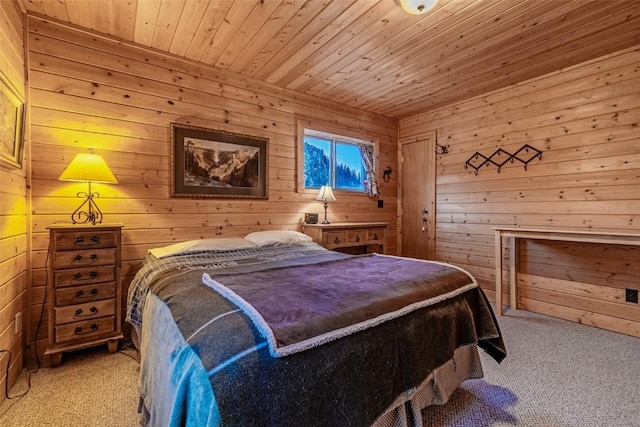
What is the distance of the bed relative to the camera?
86 centimetres

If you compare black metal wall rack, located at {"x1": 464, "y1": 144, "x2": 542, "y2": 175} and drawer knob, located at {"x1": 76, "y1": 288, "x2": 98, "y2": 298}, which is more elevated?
black metal wall rack, located at {"x1": 464, "y1": 144, "x2": 542, "y2": 175}

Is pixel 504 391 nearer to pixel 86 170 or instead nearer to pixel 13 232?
pixel 86 170

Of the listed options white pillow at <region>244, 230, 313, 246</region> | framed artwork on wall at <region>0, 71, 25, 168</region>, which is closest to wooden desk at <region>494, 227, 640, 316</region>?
white pillow at <region>244, 230, 313, 246</region>

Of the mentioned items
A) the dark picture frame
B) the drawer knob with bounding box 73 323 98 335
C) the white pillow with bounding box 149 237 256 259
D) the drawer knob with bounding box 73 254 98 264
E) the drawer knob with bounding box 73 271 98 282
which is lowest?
the drawer knob with bounding box 73 323 98 335

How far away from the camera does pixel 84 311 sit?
2113 mm

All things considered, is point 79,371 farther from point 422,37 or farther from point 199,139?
point 422,37

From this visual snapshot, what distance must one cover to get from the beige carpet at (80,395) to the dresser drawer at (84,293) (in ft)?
1.53

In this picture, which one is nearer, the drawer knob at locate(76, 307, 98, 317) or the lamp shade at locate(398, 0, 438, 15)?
the lamp shade at locate(398, 0, 438, 15)

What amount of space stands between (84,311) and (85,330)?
14 cm

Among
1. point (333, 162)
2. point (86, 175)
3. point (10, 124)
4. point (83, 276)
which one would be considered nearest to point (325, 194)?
point (333, 162)

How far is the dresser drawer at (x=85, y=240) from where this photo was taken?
2.01 metres

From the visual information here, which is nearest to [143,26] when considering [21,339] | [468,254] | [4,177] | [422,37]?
[4,177]

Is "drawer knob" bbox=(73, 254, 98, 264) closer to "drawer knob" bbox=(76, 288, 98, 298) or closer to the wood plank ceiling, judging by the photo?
"drawer knob" bbox=(76, 288, 98, 298)

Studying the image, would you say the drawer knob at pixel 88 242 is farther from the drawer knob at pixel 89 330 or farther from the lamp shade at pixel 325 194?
the lamp shade at pixel 325 194
